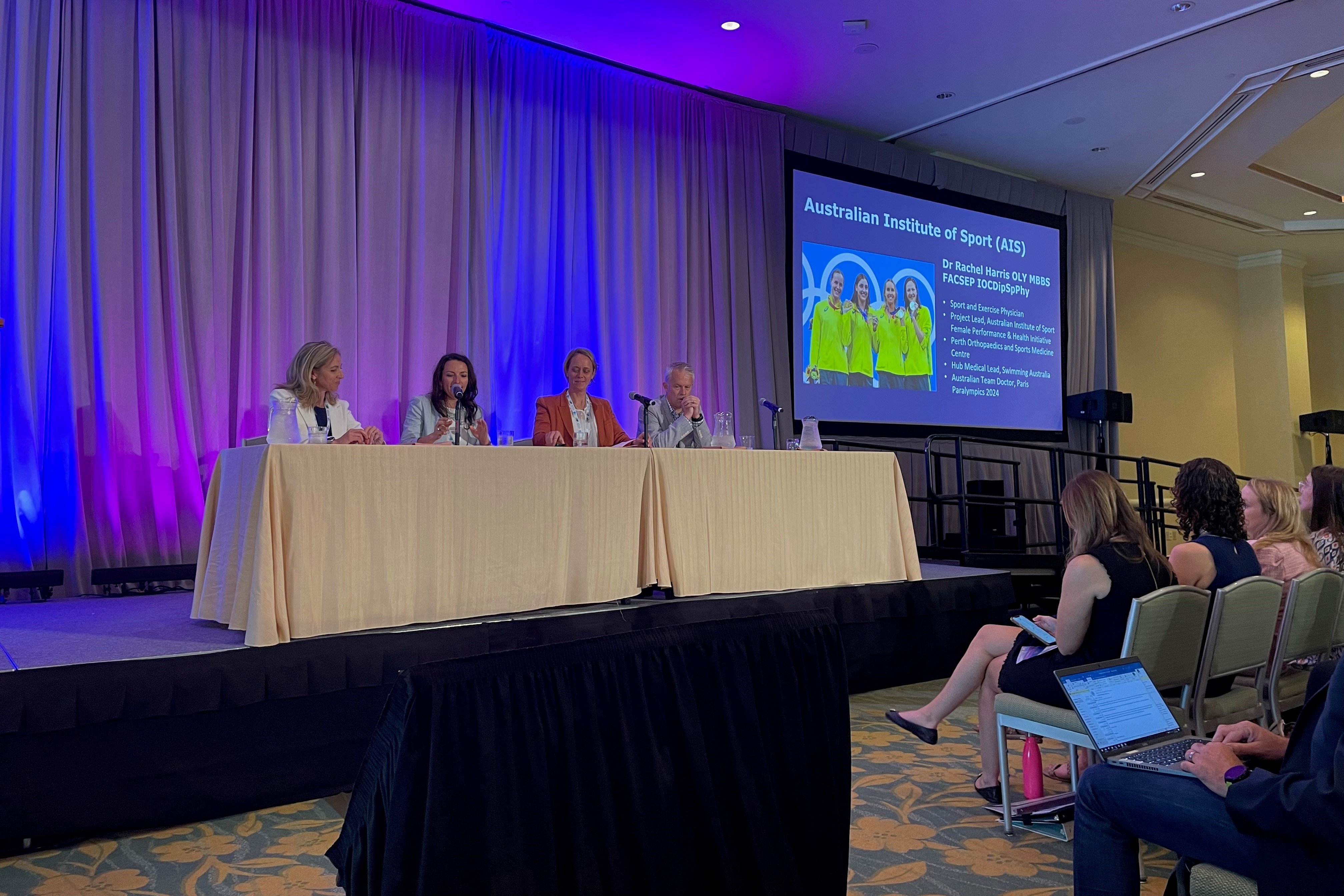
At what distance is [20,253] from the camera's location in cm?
410

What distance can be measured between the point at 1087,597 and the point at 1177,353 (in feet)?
30.0

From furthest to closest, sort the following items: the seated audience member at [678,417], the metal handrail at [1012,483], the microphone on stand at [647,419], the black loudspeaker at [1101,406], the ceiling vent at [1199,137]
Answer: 1. the black loudspeaker at [1101,406]
2. the ceiling vent at [1199,137]
3. the metal handrail at [1012,483]
4. the seated audience member at [678,417]
5. the microphone on stand at [647,419]

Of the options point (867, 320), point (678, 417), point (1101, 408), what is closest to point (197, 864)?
point (678, 417)

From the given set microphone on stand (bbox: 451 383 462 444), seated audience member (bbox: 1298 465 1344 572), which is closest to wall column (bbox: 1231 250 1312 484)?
seated audience member (bbox: 1298 465 1344 572)

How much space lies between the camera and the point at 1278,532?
3254 millimetres

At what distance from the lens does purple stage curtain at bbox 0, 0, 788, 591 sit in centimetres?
418

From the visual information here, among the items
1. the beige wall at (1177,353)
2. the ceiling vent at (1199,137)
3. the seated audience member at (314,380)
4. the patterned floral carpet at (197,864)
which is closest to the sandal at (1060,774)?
the patterned floral carpet at (197,864)

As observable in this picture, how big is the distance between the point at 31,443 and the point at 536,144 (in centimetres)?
311

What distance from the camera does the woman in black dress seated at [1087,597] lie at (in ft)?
8.07

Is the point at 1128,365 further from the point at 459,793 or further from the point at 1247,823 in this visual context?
the point at 459,793

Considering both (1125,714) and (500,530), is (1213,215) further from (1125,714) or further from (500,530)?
(1125,714)

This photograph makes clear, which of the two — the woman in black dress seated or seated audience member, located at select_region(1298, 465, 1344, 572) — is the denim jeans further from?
seated audience member, located at select_region(1298, 465, 1344, 572)

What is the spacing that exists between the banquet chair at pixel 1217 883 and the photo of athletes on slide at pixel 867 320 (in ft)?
18.1

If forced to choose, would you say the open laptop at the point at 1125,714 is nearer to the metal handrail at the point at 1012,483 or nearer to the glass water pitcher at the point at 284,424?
the glass water pitcher at the point at 284,424
